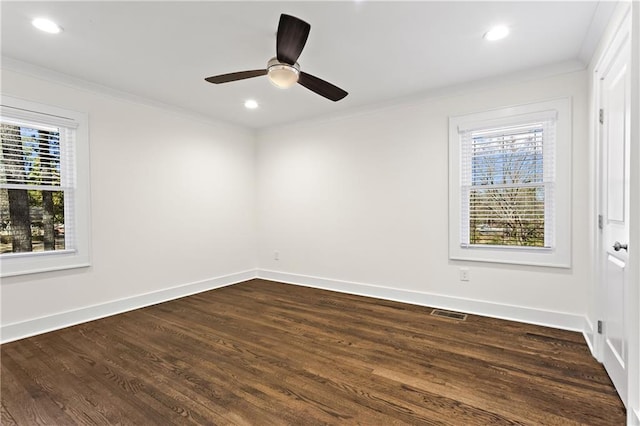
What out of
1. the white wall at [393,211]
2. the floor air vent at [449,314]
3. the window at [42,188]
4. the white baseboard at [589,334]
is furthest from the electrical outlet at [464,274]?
the window at [42,188]

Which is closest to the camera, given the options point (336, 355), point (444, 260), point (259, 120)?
point (336, 355)

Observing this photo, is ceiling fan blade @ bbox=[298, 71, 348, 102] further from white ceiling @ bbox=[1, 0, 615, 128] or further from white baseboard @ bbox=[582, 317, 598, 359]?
white baseboard @ bbox=[582, 317, 598, 359]

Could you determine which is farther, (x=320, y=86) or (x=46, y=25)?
(x=320, y=86)

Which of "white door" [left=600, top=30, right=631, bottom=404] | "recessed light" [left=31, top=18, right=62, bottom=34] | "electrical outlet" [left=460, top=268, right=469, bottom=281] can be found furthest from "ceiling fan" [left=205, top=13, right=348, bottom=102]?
"electrical outlet" [left=460, top=268, right=469, bottom=281]

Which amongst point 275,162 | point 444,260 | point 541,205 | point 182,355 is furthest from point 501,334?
point 275,162

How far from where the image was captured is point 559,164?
3.01 meters

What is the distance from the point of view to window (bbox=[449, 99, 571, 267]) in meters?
3.03

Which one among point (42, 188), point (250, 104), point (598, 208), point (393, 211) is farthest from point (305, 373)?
point (250, 104)

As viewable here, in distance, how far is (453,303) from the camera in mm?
3580

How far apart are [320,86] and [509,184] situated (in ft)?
7.19

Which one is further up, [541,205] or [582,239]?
[541,205]

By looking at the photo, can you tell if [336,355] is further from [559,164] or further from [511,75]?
[511,75]

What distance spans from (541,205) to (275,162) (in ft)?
11.8

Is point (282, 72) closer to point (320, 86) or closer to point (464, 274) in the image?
point (320, 86)
